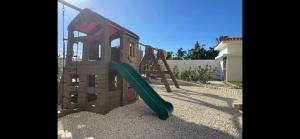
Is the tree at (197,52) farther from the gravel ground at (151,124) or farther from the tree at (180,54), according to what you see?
the gravel ground at (151,124)

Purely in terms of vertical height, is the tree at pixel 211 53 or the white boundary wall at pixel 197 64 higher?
the tree at pixel 211 53

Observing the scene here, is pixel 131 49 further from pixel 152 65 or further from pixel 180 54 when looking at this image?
pixel 180 54

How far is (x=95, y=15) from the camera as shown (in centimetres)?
633

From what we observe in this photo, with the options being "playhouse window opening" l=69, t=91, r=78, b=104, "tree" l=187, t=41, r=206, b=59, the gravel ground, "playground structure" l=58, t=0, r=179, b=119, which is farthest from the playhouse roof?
"tree" l=187, t=41, r=206, b=59

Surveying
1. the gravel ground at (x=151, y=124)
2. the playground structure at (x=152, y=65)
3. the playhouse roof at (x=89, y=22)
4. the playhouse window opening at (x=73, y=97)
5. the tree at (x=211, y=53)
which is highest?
the tree at (x=211, y=53)

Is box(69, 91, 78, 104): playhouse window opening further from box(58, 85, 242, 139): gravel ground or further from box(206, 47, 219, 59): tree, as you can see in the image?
box(206, 47, 219, 59): tree

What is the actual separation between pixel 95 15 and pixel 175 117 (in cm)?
399

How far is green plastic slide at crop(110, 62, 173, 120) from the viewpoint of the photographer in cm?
537

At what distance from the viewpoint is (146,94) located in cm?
577

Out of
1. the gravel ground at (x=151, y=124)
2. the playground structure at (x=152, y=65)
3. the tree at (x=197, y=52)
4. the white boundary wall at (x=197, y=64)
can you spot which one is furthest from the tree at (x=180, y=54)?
the gravel ground at (x=151, y=124)

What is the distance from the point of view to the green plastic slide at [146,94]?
5367 millimetres
